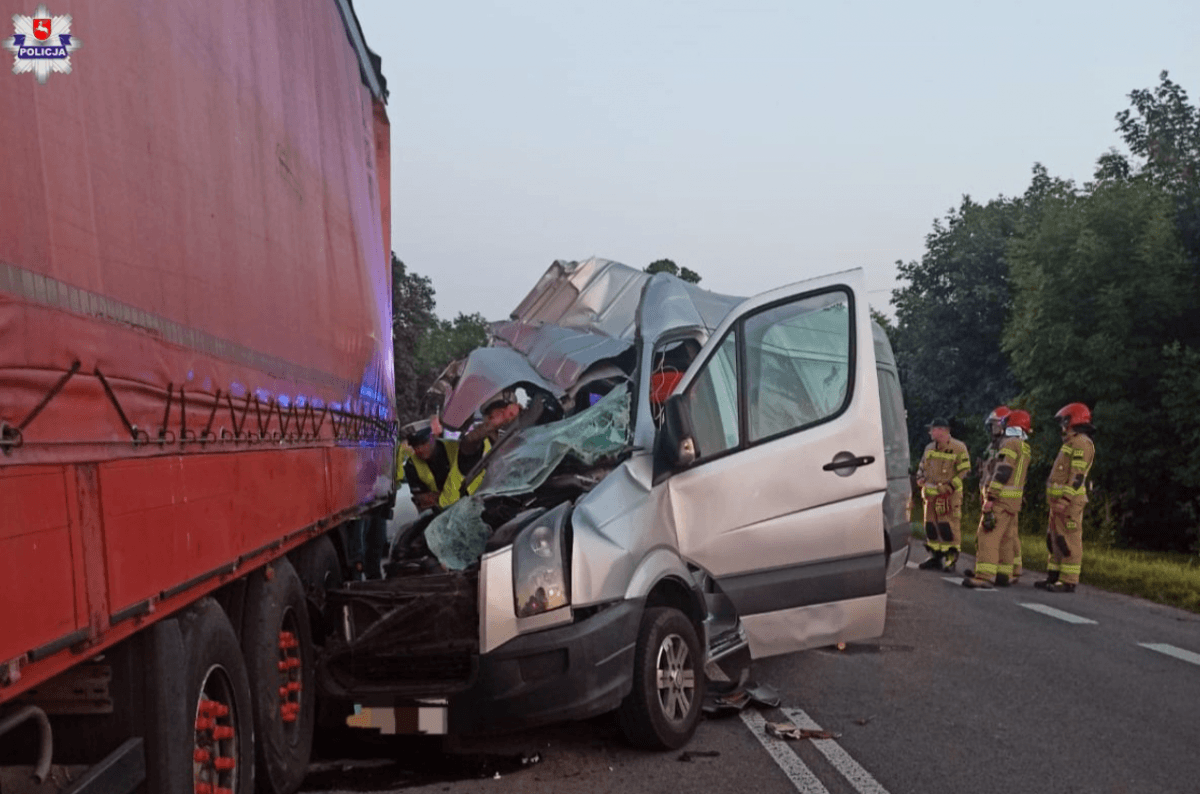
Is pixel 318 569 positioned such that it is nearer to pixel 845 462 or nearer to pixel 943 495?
pixel 845 462

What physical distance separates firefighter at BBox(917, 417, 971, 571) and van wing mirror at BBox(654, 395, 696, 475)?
30.0 ft

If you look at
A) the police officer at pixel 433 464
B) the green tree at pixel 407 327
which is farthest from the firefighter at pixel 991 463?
the green tree at pixel 407 327

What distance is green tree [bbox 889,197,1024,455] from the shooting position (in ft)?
107

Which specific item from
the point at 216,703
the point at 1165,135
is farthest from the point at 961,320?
the point at 216,703

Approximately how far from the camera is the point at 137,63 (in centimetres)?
301

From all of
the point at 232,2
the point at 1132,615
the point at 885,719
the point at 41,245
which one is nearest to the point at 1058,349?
the point at 1132,615

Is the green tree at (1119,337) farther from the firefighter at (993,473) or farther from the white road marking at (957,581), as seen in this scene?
the white road marking at (957,581)

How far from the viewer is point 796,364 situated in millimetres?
6277

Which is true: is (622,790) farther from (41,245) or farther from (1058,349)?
(1058,349)

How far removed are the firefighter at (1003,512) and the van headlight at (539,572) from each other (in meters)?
8.05

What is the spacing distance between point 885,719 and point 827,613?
626 millimetres

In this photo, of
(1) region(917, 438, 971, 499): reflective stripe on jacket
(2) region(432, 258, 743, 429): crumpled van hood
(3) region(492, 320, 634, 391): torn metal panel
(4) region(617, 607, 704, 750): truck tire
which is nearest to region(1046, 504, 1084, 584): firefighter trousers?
(1) region(917, 438, 971, 499): reflective stripe on jacket

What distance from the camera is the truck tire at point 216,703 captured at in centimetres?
345

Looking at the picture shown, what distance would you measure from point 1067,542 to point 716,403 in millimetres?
7284
